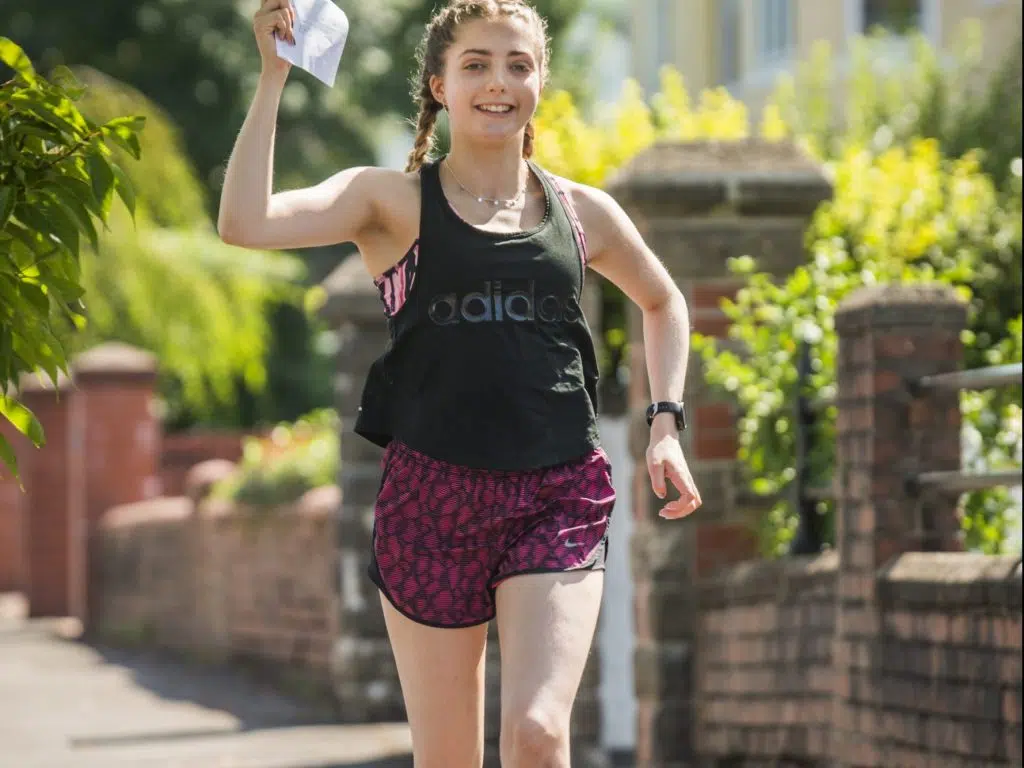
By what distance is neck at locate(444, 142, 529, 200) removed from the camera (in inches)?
172

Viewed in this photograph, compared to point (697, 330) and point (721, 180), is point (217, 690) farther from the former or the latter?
point (721, 180)

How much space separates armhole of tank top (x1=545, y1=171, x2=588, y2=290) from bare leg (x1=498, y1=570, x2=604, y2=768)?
0.64 meters

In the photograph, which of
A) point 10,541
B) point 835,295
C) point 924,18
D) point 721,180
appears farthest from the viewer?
point 10,541

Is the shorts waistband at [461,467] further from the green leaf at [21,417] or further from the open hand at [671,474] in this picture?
the green leaf at [21,417]

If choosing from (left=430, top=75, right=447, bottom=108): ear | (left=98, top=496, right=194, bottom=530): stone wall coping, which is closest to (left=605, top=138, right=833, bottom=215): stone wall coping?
(left=430, top=75, right=447, bottom=108): ear

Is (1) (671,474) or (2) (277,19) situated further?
(1) (671,474)

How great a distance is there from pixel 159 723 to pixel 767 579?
15.8 ft

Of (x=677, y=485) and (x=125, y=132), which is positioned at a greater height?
(x=125, y=132)

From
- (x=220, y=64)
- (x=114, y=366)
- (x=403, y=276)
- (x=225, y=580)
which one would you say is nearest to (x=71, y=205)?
(x=403, y=276)

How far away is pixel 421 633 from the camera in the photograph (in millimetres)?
4234

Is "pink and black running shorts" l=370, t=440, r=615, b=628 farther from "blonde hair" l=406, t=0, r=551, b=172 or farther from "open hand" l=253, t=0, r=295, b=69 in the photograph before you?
"open hand" l=253, t=0, r=295, b=69

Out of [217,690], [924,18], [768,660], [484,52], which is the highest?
[924,18]

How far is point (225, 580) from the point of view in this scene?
15812 mm

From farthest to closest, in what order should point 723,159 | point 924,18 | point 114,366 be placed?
point 114,366 < point 924,18 < point 723,159
